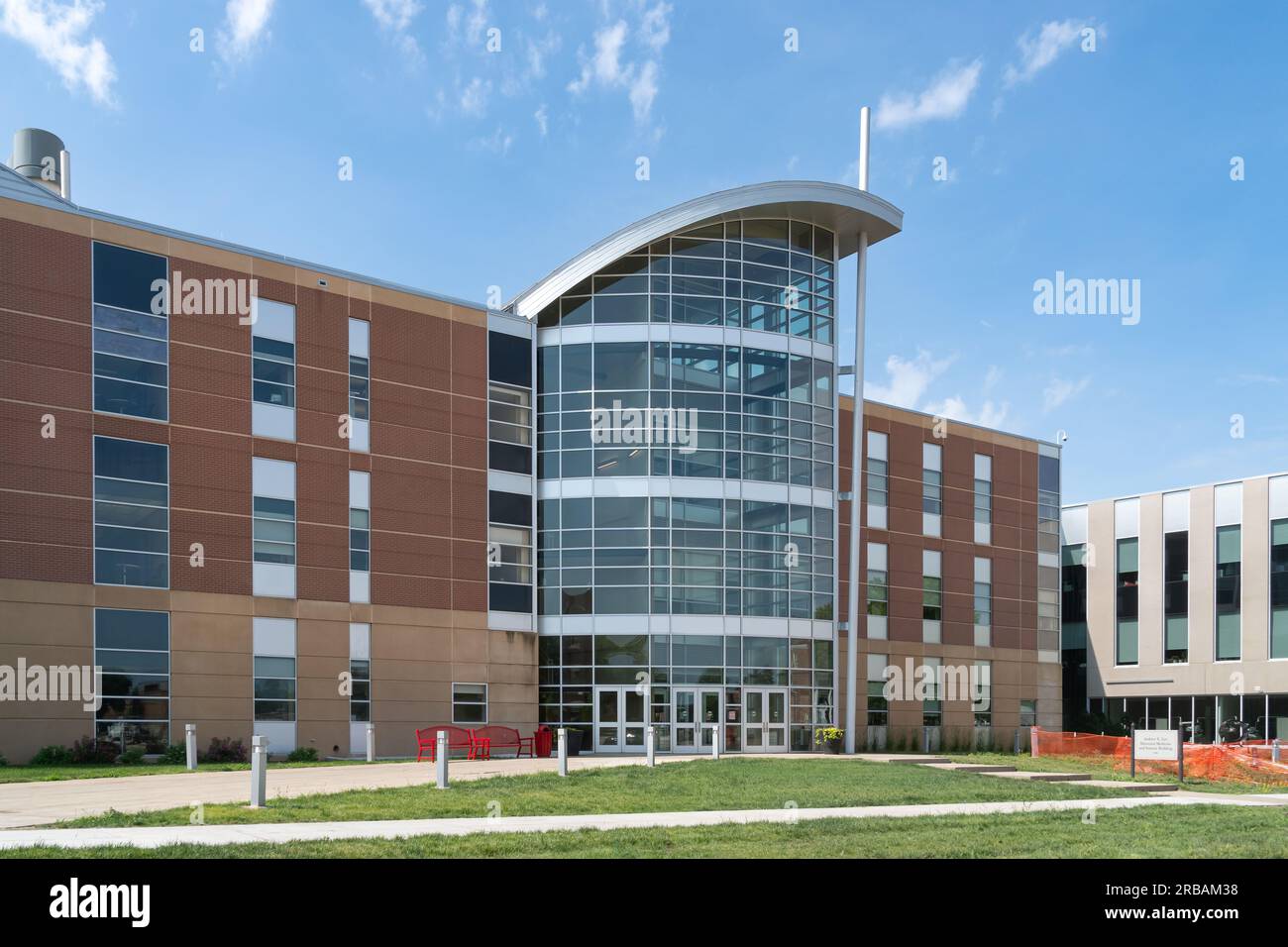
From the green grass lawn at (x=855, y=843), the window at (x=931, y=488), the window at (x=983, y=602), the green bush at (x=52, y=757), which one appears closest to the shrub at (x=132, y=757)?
the green bush at (x=52, y=757)

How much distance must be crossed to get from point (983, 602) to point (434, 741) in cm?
2611

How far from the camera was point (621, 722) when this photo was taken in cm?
3819

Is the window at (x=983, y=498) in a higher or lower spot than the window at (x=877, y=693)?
higher

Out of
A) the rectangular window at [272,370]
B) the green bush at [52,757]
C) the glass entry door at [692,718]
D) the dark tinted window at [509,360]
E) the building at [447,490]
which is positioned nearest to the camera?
the green bush at [52,757]

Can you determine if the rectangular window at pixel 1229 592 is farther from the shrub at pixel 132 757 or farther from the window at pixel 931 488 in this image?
the shrub at pixel 132 757

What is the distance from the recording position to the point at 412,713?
36.0 meters

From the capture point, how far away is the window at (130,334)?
31.3 metres

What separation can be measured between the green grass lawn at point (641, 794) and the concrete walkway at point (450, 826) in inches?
27.4

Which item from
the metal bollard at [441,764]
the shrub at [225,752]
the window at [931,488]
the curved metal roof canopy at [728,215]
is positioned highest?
the curved metal roof canopy at [728,215]

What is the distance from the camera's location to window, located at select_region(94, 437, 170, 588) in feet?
101

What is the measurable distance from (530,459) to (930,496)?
18.4 m
